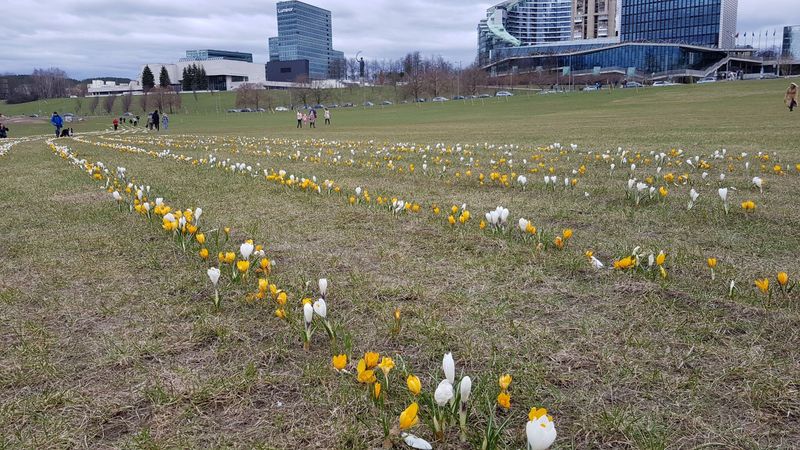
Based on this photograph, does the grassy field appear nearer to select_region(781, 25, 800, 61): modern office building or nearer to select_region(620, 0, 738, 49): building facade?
select_region(620, 0, 738, 49): building facade

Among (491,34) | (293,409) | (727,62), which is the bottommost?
(293,409)

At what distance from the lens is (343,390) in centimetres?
279

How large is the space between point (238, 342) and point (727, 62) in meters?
157

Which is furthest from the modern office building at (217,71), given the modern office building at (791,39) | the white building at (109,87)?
the modern office building at (791,39)

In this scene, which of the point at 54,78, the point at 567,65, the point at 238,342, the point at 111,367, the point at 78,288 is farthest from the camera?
the point at 54,78

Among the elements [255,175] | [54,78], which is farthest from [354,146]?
[54,78]

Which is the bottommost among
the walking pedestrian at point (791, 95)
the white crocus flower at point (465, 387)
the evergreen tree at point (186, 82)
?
the white crocus flower at point (465, 387)

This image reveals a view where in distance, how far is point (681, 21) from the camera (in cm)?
16150

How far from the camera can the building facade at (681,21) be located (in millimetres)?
154125

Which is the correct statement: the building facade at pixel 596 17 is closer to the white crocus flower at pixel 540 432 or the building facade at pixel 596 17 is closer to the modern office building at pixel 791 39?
→ the modern office building at pixel 791 39

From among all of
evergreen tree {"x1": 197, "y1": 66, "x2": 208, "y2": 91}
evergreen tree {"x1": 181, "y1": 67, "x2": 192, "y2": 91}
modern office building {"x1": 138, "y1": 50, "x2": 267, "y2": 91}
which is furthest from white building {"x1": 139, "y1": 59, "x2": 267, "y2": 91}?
evergreen tree {"x1": 181, "y1": 67, "x2": 192, "y2": 91}

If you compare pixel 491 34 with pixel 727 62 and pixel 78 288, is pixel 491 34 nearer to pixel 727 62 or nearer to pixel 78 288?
pixel 727 62

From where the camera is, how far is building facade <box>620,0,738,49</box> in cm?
15412

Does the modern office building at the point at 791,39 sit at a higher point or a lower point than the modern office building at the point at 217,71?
higher
